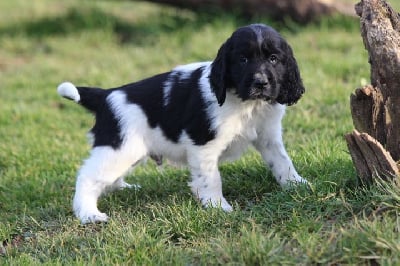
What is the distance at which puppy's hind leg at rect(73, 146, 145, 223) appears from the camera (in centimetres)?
538

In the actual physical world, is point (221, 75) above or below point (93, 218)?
above

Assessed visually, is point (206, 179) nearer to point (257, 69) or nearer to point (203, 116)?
point (203, 116)

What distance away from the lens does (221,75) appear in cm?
492

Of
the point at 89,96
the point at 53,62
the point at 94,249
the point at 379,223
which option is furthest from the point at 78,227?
the point at 53,62

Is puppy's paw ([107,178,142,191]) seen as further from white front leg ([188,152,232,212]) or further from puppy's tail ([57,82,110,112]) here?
white front leg ([188,152,232,212])

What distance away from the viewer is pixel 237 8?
10.9 meters

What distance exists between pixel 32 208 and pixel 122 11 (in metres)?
7.02

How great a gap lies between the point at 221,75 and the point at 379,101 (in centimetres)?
103

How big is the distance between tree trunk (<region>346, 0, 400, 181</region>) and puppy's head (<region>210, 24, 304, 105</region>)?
500 mm

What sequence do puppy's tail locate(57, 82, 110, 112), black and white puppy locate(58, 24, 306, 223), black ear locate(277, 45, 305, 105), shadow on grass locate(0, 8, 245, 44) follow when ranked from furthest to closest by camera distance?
shadow on grass locate(0, 8, 245, 44)
puppy's tail locate(57, 82, 110, 112)
black ear locate(277, 45, 305, 105)
black and white puppy locate(58, 24, 306, 223)

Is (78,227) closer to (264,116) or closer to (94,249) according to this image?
(94,249)

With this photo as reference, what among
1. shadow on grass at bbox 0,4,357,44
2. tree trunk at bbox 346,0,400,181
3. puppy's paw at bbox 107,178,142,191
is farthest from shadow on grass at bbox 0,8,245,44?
tree trunk at bbox 346,0,400,181

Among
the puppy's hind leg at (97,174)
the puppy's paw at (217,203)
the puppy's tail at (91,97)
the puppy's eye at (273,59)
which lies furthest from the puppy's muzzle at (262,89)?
the puppy's tail at (91,97)

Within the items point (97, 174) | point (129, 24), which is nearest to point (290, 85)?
point (97, 174)
